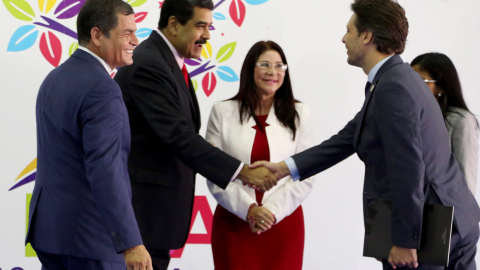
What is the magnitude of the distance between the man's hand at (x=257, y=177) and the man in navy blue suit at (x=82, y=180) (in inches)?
36.3

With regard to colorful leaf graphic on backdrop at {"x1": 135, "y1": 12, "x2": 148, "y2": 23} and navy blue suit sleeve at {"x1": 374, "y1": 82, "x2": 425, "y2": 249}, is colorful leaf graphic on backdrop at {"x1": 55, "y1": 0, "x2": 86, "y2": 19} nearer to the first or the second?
colorful leaf graphic on backdrop at {"x1": 135, "y1": 12, "x2": 148, "y2": 23}

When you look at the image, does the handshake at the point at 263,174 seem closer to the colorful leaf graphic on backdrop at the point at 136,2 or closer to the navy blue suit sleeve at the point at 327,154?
the navy blue suit sleeve at the point at 327,154

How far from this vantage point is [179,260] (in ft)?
11.8

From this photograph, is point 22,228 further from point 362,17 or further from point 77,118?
point 362,17

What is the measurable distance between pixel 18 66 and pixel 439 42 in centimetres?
302

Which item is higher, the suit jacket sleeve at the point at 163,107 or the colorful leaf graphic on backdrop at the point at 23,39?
the colorful leaf graphic on backdrop at the point at 23,39

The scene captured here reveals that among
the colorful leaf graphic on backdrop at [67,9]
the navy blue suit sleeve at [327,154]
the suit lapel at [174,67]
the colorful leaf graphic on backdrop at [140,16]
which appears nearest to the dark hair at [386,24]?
the navy blue suit sleeve at [327,154]

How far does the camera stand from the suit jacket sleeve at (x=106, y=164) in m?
1.54

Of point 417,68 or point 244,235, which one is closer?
point 244,235

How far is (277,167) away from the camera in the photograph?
2562 mm

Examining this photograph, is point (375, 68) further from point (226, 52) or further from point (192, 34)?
point (226, 52)

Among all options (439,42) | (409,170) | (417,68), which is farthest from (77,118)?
(439,42)

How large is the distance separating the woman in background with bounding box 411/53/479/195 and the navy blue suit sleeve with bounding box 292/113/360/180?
0.50 m

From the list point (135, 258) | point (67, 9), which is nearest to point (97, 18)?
point (135, 258)
